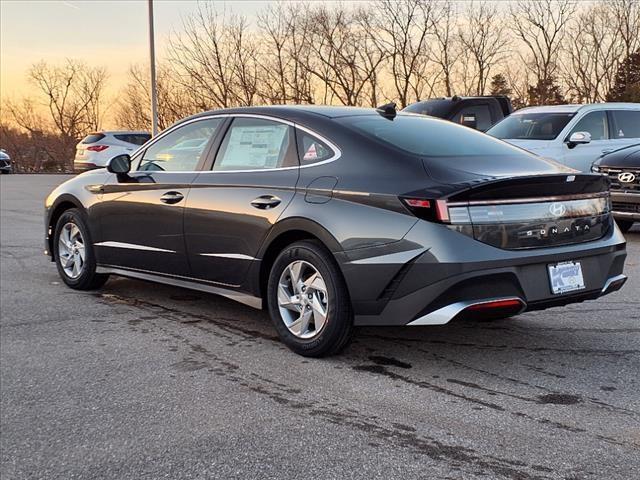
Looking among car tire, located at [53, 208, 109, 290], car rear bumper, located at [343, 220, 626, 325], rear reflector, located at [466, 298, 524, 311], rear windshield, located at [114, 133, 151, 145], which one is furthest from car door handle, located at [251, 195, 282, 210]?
rear windshield, located at [114, 133, 151, 145]

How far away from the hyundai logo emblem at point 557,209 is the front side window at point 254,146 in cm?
159

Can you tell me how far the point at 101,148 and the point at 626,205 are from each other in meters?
15.0

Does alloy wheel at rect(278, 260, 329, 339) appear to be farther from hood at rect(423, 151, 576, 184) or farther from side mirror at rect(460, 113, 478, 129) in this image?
side mirror at rect(460, 113, 478, 129)

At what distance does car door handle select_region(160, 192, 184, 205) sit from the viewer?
16.9 feet

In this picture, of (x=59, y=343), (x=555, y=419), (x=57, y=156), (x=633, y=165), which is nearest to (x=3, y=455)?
(x=59, y=343)

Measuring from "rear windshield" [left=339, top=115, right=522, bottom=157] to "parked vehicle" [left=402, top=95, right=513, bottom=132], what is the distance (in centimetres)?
913

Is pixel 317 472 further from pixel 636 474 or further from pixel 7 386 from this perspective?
pixel 7 386

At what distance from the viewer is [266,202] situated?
4.49 metres

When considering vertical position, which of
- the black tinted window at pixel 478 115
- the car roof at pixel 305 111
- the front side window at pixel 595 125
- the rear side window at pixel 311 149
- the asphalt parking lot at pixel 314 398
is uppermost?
the black tinted window at pixel 478 115

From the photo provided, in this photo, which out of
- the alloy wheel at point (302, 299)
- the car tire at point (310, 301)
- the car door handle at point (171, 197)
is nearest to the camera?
the car tire at point (310, 301)

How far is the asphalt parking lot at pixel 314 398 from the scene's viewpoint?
113 inches

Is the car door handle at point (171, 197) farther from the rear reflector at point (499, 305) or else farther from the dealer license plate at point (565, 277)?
the dealer license plate at point (565, 277)

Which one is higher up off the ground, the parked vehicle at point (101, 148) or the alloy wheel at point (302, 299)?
the parked vehicle at point (101, 148)

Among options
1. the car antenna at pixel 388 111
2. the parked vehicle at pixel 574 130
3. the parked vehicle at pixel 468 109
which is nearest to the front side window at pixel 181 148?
the car antenna at pixel 388 111
